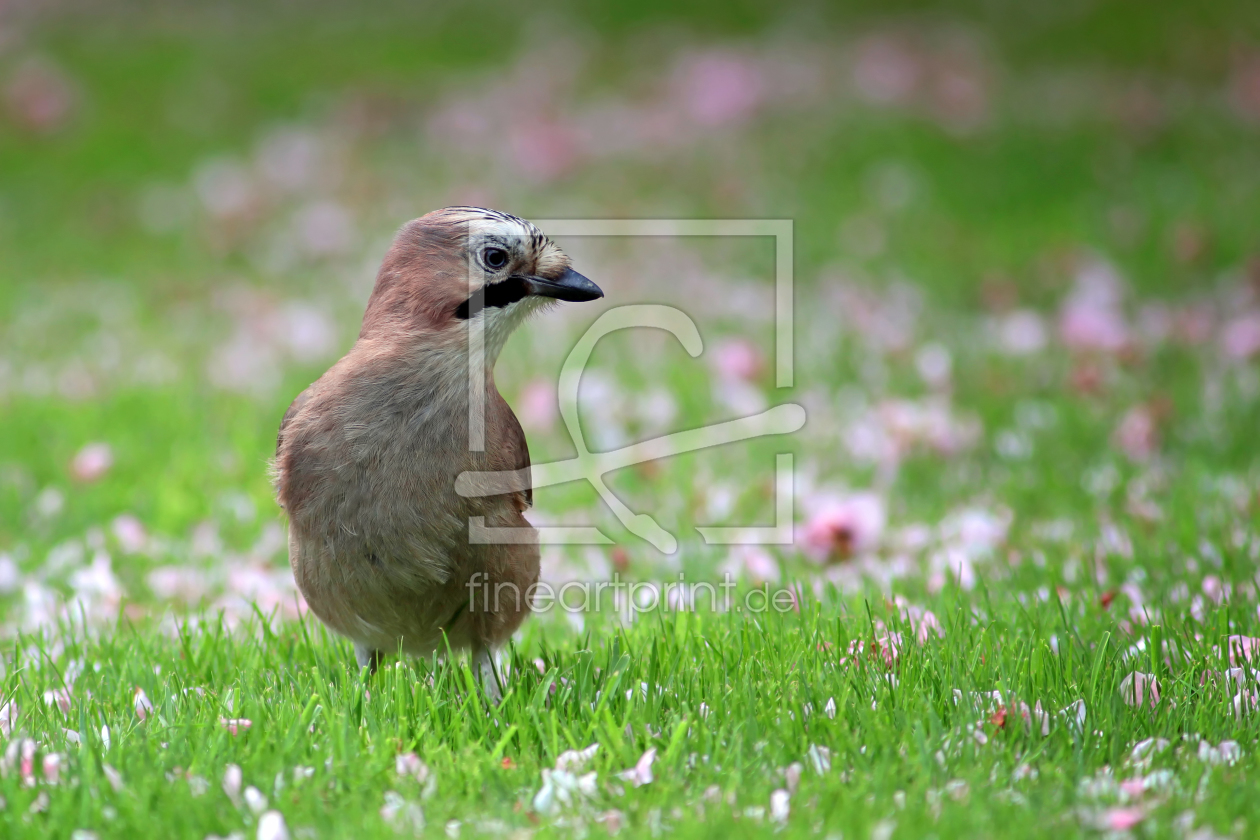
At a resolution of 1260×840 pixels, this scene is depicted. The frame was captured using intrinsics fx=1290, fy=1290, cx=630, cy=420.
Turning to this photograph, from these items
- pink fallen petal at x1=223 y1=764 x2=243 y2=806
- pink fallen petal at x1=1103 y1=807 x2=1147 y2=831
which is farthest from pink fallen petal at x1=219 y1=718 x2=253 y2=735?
pink fallen petal at x1=1103 y1=807 x2=1147 y2=831

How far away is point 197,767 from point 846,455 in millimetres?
4227

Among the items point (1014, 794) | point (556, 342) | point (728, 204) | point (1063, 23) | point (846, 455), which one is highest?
point (1063, 23)

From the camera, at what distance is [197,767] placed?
3090 millimetres

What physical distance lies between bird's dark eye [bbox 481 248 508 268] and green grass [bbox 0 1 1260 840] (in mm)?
1183

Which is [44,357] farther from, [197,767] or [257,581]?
[197,767]

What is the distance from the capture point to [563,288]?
13.0 feet

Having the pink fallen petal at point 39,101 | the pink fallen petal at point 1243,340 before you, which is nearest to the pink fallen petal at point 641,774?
the pink fallen petal at point 1243,340

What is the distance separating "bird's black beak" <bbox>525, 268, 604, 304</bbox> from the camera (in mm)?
3943

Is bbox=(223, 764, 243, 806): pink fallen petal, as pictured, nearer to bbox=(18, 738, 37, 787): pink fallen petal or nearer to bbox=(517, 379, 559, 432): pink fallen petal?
bbox=(18, 738, 37, 787): pink fallen petal

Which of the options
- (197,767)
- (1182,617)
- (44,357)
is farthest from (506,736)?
(44,357)

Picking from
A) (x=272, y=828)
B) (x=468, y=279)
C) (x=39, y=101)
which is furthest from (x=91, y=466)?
(x=39, y=101)

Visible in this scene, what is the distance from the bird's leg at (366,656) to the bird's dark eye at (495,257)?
125 centimetres

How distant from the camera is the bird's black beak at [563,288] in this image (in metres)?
3.94

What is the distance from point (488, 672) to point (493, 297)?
1.13 meters
